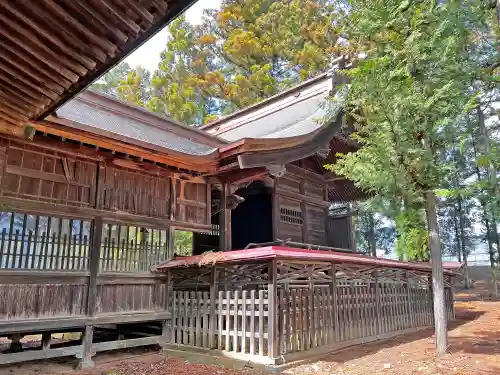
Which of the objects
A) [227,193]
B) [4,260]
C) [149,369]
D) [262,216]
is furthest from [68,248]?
[262,216]

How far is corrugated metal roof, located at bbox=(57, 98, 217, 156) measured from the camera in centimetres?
891

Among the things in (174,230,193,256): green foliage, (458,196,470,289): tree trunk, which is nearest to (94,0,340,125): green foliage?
(174,230,193,256): green foliage

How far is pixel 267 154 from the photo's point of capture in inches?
363

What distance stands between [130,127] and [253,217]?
4.82m

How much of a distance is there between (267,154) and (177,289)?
153 inches

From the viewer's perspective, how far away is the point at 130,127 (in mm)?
10602

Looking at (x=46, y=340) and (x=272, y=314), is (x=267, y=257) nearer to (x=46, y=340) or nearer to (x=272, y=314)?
(x=272, y=314)

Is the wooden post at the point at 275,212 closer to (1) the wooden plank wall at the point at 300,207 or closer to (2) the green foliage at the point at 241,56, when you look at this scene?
(1) the wooden plank wall at the point at 300,207

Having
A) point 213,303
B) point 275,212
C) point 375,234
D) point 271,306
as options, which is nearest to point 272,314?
point 271,306

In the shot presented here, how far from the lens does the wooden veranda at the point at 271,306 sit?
23.7 ft

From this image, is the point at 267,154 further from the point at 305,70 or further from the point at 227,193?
the point at 305,70

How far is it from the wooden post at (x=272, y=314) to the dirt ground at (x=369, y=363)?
1.45 feet

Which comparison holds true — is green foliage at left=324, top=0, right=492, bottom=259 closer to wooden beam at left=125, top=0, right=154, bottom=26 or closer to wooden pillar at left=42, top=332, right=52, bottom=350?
wooden beam at left=125, top=0, right=154, bottom=26

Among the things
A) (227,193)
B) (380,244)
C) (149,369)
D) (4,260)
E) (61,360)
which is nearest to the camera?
(4,260)
